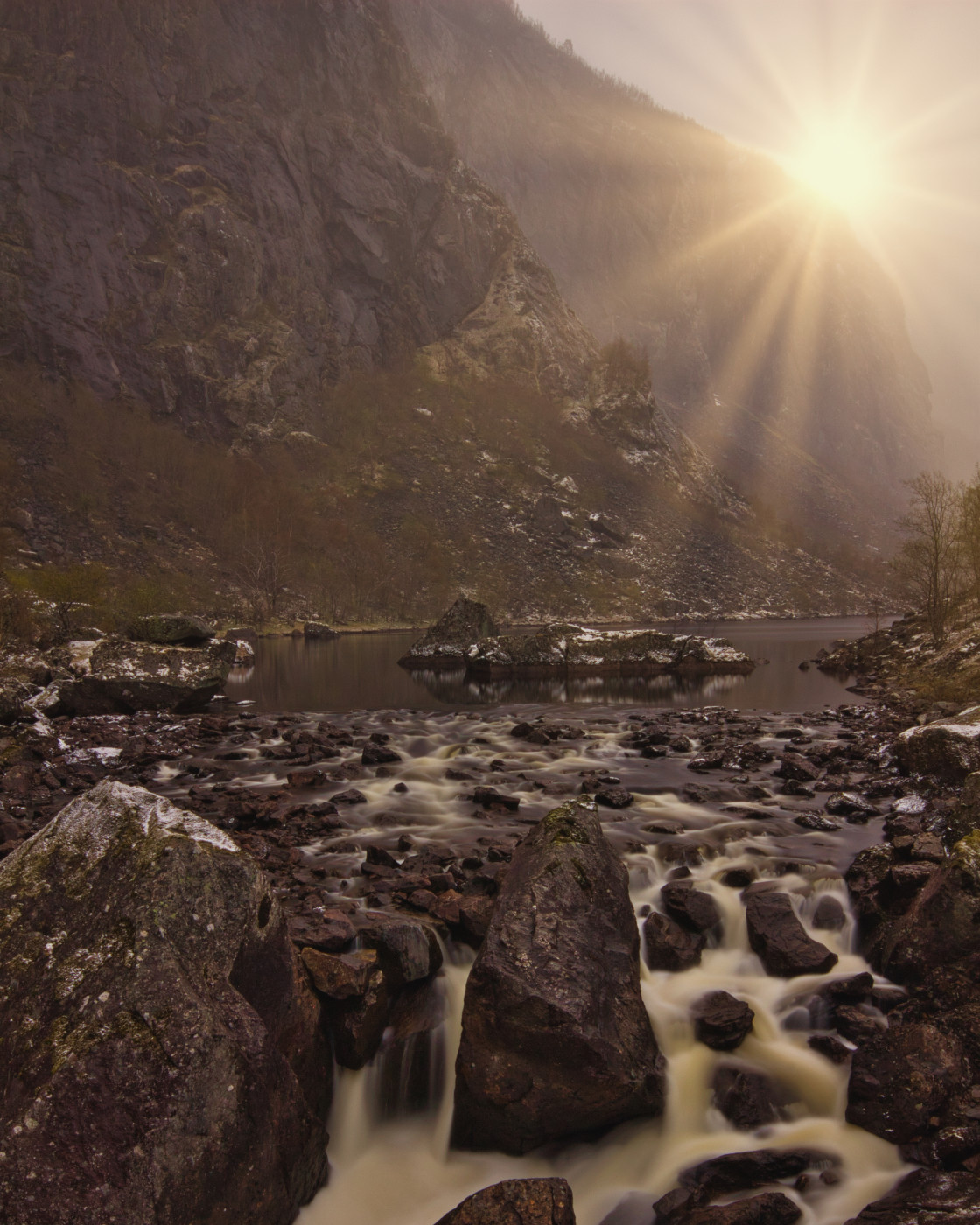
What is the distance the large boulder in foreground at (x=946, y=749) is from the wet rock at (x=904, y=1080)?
6.84 meters

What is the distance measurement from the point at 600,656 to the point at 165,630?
21369mm

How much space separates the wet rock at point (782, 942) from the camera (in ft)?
21.8

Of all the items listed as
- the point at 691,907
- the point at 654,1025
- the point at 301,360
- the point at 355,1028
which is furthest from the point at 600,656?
the point at 301,360

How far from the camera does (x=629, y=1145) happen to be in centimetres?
500

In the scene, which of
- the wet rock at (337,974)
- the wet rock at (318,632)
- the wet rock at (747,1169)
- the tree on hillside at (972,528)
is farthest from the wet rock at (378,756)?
the wet rock at (318,632)

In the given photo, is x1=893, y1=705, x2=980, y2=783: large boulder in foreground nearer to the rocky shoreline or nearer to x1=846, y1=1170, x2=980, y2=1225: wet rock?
the rocky shoreline

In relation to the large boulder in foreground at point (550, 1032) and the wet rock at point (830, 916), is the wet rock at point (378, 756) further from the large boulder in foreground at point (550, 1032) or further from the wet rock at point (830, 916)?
the large boulder in foreground at point (550, 1032)

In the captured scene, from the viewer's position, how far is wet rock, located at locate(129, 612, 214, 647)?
81.8 feet

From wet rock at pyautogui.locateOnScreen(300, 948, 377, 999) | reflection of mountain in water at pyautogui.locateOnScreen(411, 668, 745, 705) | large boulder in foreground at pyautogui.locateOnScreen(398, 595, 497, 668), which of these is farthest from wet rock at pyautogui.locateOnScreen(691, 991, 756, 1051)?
large boulder in foreground at pyautogui.locateOnScreen(398, 595, 497, 668)

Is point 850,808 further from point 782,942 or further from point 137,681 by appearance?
point 137,681

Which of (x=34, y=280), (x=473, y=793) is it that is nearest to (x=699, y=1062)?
(x=473, y=793)

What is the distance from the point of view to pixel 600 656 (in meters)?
36.5

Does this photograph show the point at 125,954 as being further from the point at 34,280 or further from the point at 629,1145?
the point at 34,280

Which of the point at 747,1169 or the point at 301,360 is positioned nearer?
the point at 747,1169
